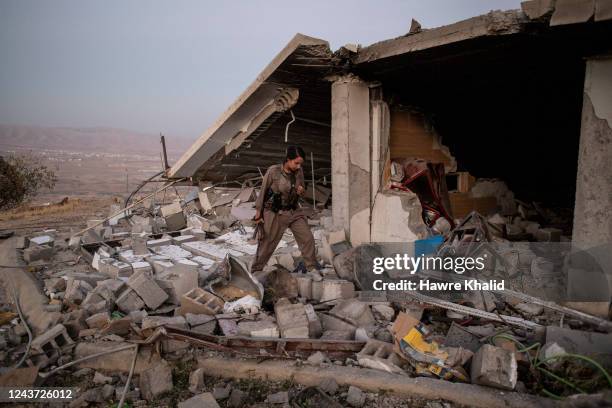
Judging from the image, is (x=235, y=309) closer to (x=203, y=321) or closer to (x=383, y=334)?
(x=203, y=321)

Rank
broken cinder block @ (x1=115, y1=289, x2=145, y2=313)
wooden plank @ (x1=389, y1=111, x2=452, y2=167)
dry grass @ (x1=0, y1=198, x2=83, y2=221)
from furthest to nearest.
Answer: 1. dry grass @ (x1=0, y1=198, x2=83, y2=221)
2. wooden plank @ (x1=389, y1=111, x2=452, y2=167)
3. broken cinder block @ (x1=115, y1=289, x2=145, y2=313)

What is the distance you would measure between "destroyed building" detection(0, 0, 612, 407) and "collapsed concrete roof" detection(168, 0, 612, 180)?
3 centimetres

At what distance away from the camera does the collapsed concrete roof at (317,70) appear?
3.71 m

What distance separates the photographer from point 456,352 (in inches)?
129

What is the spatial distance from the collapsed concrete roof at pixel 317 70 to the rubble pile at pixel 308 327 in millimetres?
2217

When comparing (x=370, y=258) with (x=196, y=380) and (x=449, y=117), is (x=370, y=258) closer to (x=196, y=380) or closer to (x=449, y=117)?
(x=196, y=380)

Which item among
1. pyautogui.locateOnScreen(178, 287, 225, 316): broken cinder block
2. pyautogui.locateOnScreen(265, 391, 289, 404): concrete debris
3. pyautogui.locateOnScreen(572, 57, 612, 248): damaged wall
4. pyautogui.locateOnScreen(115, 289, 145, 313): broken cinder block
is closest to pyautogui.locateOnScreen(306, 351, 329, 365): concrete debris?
pyautogui.locateOnScreen(265, 391, 289, 404): concrete debris

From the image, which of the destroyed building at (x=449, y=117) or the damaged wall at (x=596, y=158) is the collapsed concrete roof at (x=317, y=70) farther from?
the damaged wall at (x=596, y=158)

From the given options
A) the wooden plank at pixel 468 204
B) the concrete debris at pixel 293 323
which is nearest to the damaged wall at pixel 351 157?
the concrete debris at pixel 293 323

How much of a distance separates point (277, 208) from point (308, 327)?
1.87 m

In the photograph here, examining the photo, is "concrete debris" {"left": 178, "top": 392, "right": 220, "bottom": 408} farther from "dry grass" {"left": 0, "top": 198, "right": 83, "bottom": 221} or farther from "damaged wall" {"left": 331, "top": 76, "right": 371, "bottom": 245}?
"dry grass" {"left": 0, "top": 198, "right": 83, "bottom": 221}

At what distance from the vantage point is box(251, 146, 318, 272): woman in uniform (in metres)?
5.19

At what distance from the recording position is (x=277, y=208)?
5.26 m

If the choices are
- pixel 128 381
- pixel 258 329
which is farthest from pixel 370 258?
pixel 128 381
